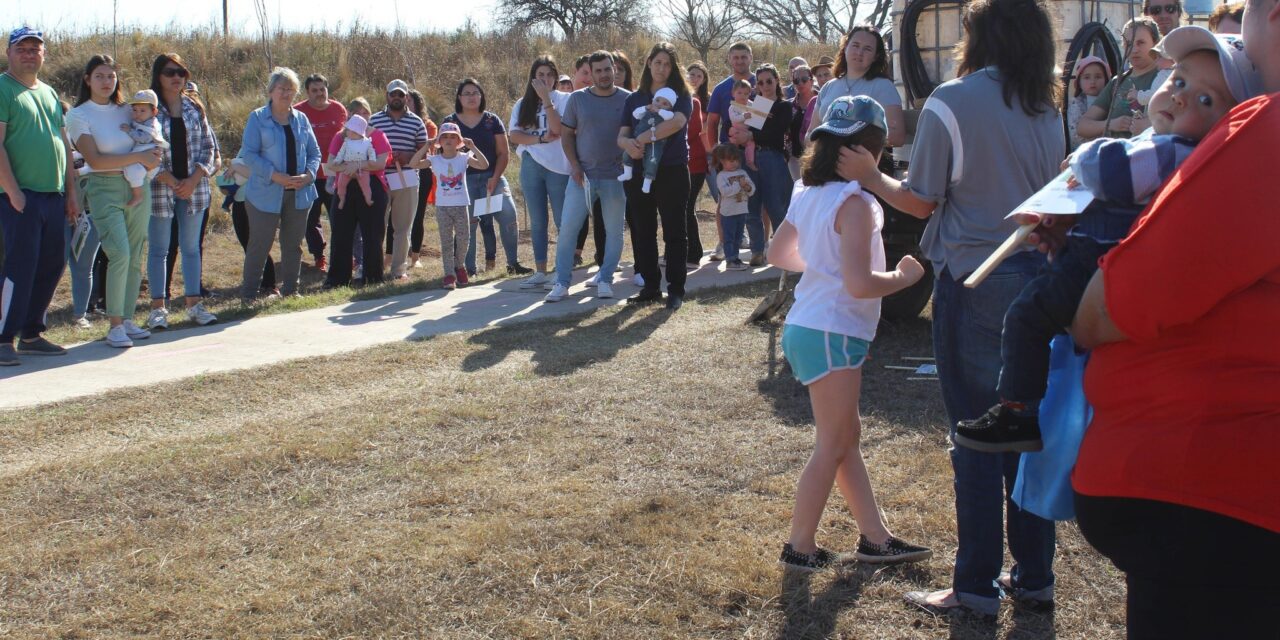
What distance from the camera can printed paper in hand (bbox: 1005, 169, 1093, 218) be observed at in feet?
7.25

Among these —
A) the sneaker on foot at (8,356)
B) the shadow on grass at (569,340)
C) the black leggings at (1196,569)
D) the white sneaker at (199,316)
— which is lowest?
the shadow on grass at (569,340)

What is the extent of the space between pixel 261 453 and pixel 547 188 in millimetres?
5609

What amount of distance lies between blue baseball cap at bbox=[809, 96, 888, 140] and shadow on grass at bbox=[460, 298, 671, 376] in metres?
3.81

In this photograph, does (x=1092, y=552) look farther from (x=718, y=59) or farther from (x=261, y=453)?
(x=718, y=59)

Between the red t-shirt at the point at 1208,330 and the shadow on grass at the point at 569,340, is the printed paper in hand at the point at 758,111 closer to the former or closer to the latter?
the shadow on grass at the point at 569,340

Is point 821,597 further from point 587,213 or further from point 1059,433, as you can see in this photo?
point 587,213

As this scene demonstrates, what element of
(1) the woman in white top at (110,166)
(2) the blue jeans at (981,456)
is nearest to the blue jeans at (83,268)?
(1) the woman in white top at (110,166)

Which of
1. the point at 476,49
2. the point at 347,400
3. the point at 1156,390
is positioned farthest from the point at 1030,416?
the point at 476,49

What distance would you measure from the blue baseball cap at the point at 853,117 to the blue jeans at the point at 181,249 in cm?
649

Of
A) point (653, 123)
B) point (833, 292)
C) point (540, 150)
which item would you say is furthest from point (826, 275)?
point (540, 150)

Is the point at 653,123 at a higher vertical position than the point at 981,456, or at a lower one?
higher

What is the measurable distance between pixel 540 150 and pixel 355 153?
66.6 inches

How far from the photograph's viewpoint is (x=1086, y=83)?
805cm

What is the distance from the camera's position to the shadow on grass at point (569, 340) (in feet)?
→ 24.4
